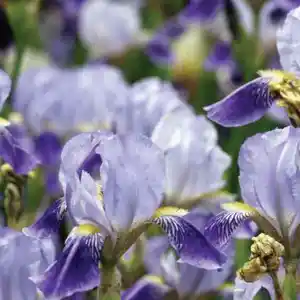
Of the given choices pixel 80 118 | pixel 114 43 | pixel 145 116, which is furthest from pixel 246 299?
pixel 114 43

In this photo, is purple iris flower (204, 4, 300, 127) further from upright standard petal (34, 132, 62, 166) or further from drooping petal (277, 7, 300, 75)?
upright standard petal (34, 132, 62, 166)

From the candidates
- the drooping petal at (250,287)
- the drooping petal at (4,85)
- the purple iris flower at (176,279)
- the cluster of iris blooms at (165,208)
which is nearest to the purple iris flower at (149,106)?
the cluster of iris blooms at (165,208)

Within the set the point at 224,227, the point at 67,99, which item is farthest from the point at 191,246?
the point at 67,99

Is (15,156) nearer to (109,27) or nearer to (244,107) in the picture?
(244,107)

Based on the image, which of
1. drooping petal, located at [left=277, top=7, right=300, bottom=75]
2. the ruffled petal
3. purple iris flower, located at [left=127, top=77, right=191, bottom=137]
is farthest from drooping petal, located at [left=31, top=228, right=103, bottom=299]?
purple iris flower, located at [left=127, top=77, right=191, bottom=137]

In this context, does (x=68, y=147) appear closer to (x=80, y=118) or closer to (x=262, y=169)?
(x=262, y=169)

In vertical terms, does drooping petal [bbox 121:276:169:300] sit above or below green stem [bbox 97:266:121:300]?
below
